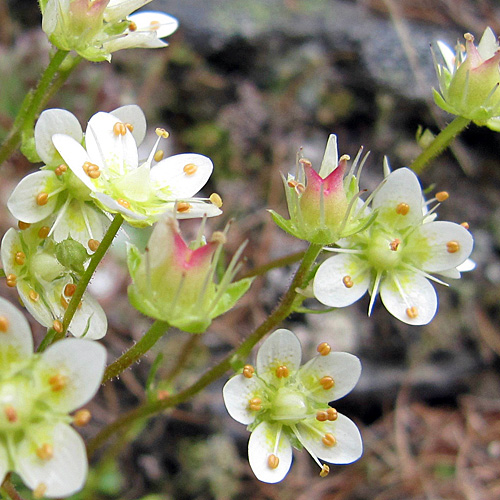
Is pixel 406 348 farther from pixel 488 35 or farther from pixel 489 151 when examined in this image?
pixel 488 35

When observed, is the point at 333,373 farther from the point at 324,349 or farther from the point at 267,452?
the point at 267,452

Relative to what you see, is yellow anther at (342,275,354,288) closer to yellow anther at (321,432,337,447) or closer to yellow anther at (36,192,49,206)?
yellow anther at (321,432,337,447)

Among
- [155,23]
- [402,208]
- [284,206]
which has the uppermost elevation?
[155,23]

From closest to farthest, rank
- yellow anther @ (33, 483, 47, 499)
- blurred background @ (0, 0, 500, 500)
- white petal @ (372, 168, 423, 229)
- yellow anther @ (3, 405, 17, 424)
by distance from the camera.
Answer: yellow anther @ (33, 483, 47, 499) → yellow anther @ (3, 405, 17, 424) → white petal @ (372, 168, 423, 229) → blurred background @ (0, 0, 500, 500)

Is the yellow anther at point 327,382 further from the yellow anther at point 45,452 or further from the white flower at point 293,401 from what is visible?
the yellow anther at point 45,452

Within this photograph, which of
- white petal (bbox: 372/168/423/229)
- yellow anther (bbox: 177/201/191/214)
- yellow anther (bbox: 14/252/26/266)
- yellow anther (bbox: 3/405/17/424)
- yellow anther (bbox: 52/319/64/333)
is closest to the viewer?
yellow anther (bbox: 3/405/17/424)

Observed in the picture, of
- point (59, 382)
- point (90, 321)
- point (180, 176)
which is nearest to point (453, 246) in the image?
point (180, 176)

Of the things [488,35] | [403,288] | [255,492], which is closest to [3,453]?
[403,288]

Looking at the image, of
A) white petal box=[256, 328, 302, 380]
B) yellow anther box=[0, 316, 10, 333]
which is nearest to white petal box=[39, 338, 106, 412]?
yellow anther box=[0, 316, 10, 333]
